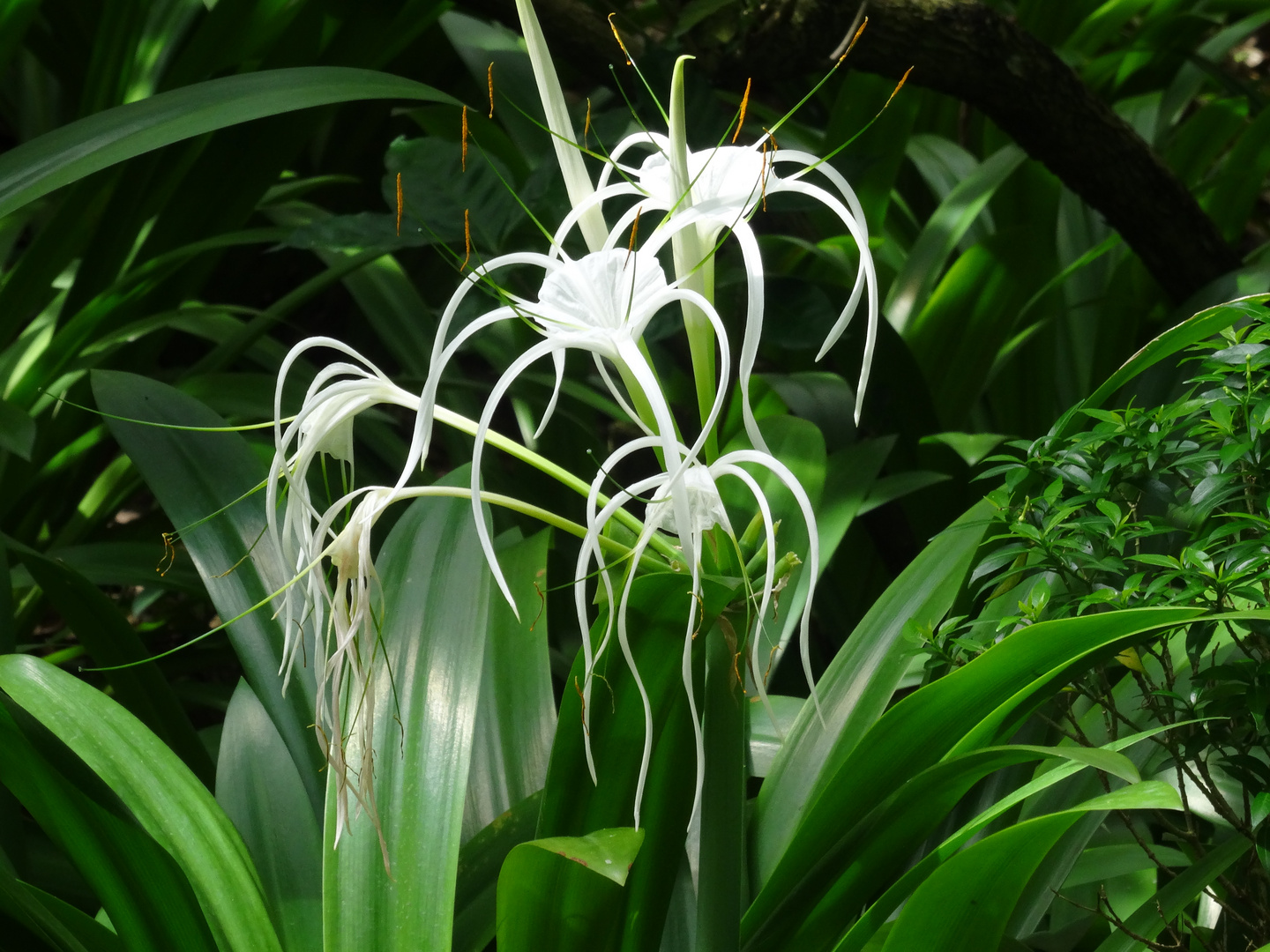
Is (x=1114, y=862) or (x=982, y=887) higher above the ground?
(x=982, y=887)

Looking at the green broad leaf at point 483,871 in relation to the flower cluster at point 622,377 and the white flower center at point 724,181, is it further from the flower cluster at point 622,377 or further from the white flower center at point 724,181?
the white flower center at point 724,181

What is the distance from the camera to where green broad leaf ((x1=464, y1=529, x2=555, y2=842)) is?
2.49ft

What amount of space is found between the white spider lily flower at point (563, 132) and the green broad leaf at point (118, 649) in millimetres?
571

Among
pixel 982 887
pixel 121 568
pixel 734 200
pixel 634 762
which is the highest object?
pixel 121 568

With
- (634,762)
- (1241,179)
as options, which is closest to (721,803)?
(634,762)

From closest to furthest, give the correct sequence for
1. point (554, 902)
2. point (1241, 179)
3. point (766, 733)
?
point (554, 902) → point (766, 733) → point (1241, 179)

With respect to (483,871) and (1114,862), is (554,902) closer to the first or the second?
(483,871)

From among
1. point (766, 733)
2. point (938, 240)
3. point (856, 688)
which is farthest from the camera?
point (938, 240)

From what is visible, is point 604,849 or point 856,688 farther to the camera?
point 856,688

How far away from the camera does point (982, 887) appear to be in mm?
468

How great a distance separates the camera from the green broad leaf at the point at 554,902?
472 millimetres

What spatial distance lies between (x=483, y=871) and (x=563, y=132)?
A: 1.52 feet

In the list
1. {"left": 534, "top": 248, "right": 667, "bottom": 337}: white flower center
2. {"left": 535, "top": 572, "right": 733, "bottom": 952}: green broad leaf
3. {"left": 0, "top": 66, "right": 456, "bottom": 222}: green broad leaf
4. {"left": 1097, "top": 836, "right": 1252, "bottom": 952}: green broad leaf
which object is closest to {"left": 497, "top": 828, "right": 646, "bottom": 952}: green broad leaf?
{"left": 535, "top": 572, "right": 733, "bottom": 952}: green broad leaf

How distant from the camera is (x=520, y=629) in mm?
834
